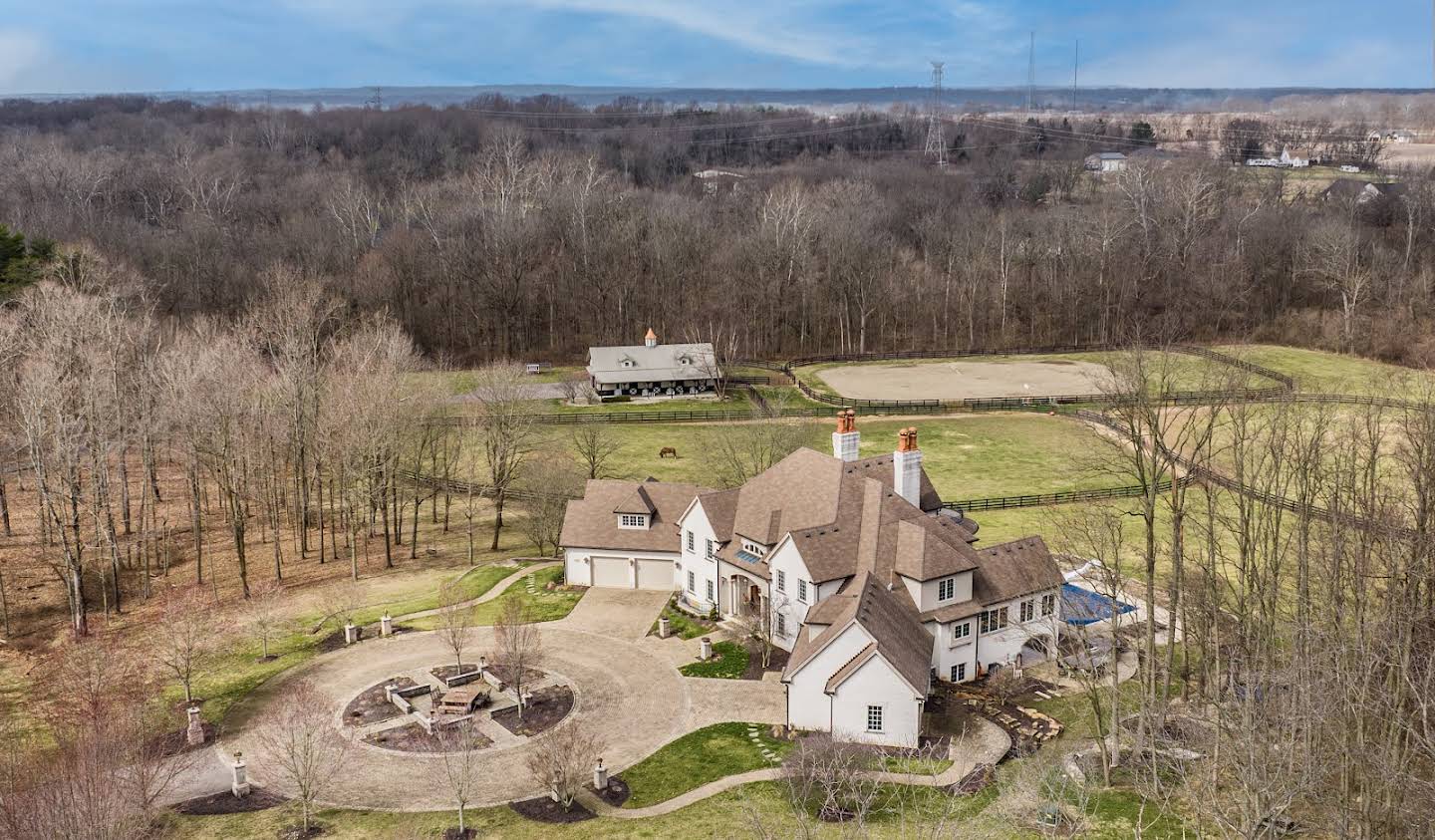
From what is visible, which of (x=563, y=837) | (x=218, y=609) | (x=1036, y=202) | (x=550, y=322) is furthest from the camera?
(x=1036, y=202)

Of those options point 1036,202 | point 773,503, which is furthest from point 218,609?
point 1036,202

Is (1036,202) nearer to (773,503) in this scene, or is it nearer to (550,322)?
(550,322)

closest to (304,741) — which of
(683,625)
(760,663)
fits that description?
(760,663)

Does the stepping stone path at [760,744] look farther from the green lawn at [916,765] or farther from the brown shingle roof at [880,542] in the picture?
the brown shingle roof at [880,542]

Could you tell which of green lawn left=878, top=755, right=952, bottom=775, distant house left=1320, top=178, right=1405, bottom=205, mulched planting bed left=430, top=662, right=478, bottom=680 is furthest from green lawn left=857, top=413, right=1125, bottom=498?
distant house left=1320, top=178, right=1405, bottom=205

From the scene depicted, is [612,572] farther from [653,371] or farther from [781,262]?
[781,262]

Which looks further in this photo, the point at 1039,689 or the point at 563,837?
the point at 1039,689
